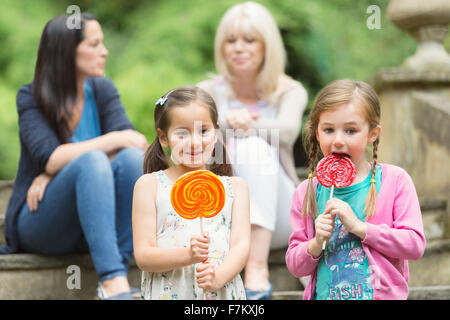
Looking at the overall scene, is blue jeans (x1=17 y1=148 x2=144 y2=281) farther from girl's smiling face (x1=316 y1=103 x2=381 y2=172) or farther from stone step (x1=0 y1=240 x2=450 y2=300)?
girl's smiling face (x1=316 y1=103 x2=381 y2=172)

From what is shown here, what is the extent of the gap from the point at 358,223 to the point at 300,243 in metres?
0.19

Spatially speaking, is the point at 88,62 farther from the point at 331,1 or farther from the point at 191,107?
the point at 331,1

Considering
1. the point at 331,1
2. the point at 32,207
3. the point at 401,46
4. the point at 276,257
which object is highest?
the point at 331,1

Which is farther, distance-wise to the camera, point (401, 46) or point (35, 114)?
point (401, 46)

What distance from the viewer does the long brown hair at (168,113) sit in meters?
1.93

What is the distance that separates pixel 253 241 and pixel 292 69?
123 inches

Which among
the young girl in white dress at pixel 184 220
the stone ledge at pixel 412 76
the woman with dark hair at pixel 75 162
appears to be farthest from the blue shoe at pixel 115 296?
the stone ledge at pixel 412 76

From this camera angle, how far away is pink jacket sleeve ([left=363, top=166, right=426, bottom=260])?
69.9 inches

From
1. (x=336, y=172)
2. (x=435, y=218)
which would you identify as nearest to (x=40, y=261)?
(x=336, y=172)

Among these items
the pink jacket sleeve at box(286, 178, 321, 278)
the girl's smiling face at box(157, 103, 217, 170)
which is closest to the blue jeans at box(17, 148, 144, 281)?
the girl's smiling face at box(157, 103, 217, 170)

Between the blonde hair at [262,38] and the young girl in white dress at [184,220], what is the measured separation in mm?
1266

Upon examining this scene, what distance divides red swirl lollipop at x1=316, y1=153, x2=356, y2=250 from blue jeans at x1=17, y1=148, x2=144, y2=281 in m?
1.10

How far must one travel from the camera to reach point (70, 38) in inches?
117
